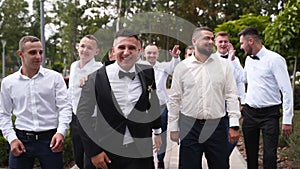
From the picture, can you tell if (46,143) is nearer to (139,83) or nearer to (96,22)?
(139,83)

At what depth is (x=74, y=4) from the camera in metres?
31.9

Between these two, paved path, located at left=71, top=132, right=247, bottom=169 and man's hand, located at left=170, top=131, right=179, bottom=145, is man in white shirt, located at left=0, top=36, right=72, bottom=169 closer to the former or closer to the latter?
man's hand, located at left=170, top=131, right=179, bottom=145

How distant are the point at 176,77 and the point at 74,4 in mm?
A: 28482

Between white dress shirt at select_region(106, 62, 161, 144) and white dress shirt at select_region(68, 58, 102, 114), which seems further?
white dress shirt at select_region(68, 58, 102, 114)

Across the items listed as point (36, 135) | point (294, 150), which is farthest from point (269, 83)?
point (36, 135)

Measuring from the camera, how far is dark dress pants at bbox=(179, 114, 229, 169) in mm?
4492

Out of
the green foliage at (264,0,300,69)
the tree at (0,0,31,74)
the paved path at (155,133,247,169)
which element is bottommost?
the paved path at (155,133,247,169)

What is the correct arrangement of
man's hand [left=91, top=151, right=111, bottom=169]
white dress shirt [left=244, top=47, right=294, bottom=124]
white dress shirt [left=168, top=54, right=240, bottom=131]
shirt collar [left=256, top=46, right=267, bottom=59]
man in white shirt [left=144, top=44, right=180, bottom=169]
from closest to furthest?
man's hand [left=91, top=151, right=111, bottom=169], white dress shirt [left=168, top=54, right=240, bottom=131], white dress shirt [left=244, top=47, right=294, bottom=124], shirt collar [left=256, top=46, right=267, bottom=59], man in white shirt [left=144, top=44, right=180, bottom=169]

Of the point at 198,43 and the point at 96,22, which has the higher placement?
the point at 96,22

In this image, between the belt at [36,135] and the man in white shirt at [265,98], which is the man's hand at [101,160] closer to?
the belt at [36,135]

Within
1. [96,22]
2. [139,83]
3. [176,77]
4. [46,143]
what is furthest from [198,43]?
[96,22]

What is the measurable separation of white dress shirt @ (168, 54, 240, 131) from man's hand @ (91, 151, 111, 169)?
1135 mm

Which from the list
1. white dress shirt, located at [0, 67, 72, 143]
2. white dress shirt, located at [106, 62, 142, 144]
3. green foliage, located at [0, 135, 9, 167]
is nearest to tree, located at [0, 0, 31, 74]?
green foliage, located at [0, 135, 9, 167]

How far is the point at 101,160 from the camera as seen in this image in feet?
12.0
